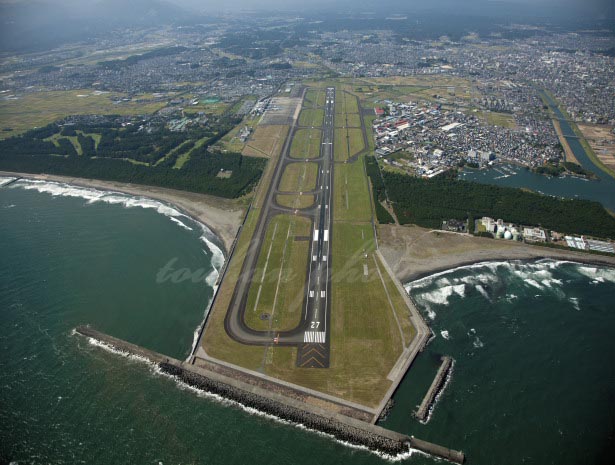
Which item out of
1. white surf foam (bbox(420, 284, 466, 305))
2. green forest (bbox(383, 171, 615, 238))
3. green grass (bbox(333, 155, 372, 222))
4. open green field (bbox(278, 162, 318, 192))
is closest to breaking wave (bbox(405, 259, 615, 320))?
white surf foam (bbox(420, 284, 466, 305))

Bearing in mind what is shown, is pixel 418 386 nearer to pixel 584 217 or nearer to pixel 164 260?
pixel 164 260

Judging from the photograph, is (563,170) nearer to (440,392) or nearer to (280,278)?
A: (440,392)

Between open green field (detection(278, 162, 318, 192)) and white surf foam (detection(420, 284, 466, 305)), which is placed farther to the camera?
open green field (detection(278, 162, 318, 192))

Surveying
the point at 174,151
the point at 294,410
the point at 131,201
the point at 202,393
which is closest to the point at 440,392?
the point at 294,410

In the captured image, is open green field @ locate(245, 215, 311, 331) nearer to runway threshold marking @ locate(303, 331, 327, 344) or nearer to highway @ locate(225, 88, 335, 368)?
highway @ locate(225, 88, 335, 368)

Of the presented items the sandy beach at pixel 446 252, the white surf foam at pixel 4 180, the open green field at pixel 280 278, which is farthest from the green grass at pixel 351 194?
the white surf foam at pixel 4 180

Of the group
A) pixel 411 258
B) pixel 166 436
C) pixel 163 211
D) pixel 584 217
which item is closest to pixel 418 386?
pixel 411 258
